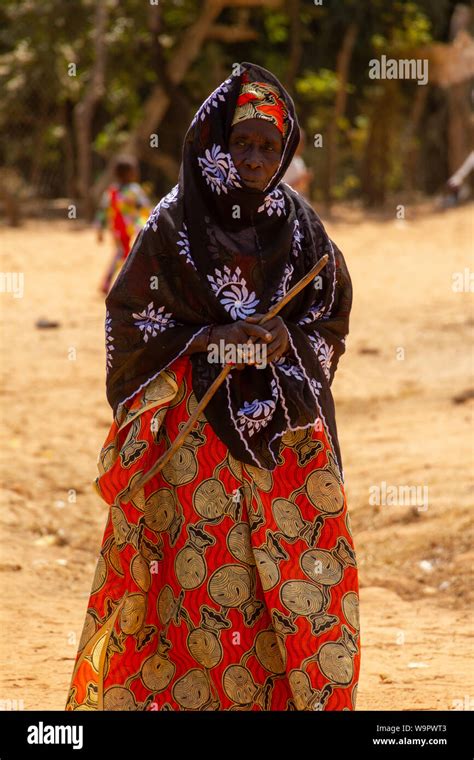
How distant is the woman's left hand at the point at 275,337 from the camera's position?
3.18 m

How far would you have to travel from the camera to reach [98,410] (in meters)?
8.73

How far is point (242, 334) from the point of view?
316 cm

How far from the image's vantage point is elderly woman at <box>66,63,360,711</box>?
3252mm

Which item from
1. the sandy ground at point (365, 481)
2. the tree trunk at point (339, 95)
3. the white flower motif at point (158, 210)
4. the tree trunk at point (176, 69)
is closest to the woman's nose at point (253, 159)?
the white flower motif at point (158, 210)

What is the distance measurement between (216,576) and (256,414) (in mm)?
450

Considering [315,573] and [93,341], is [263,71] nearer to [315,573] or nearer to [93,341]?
[315,573]

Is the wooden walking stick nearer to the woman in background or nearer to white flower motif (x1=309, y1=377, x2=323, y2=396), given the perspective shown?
white flower motif (x1=309, y1=377, x2=323, y2=396)

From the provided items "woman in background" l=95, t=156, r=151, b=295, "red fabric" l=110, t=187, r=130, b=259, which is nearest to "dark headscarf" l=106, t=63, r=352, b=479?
"woman in background" l=95, t=156, r=151, b=295

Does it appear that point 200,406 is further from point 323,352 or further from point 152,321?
point 323,352

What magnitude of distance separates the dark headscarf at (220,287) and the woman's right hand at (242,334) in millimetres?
74

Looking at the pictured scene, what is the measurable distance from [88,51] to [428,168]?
9.96m

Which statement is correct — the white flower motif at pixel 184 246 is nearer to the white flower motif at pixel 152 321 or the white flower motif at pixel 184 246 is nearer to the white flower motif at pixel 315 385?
the white flower motif at pixel 152 321

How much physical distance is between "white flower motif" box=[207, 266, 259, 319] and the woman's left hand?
8cm
